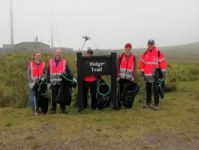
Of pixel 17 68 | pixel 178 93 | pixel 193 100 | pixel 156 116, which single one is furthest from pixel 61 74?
pixel 17 68

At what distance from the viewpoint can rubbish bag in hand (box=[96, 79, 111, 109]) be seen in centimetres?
1045

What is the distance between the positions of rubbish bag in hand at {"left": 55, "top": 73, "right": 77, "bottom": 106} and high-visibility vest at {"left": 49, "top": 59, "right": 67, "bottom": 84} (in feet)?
0.35

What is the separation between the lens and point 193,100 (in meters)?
12.4

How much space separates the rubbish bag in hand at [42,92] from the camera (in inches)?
397

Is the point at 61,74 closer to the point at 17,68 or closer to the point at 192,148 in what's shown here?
the point at 192,148

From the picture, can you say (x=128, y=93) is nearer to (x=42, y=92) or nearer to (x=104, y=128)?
(x=42, y=92)

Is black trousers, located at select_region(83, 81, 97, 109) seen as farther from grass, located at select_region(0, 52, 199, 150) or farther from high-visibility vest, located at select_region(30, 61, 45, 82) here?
high-visibility vest, located at select_region(30, 61, 45, 82)

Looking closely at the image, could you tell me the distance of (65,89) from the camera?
10.1m

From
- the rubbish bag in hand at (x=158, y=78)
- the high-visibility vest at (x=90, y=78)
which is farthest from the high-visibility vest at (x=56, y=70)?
the rubbish bag in hand at (x=158, y=78)

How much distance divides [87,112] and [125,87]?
1.26m

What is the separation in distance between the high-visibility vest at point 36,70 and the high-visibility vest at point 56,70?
11.8 inches

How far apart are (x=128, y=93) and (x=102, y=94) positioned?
73cm

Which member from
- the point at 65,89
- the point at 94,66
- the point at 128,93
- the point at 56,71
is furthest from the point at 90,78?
the point at 128,93

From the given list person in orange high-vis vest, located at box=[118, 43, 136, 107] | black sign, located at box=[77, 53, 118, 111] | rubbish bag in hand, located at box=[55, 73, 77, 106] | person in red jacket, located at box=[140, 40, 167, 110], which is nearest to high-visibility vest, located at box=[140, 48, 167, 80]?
person in red jacket, located at box=[140, 40, 167, 110]
